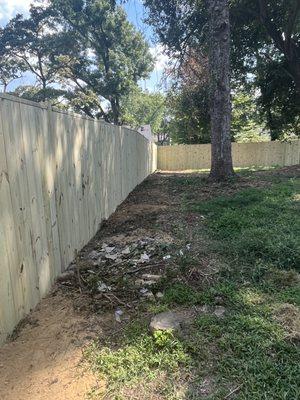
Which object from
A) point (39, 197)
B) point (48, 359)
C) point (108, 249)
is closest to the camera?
point (48, 359)

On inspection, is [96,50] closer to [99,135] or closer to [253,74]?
[253,74]

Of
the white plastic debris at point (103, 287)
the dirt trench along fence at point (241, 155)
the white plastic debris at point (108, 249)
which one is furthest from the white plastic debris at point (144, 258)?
the dirt trench along fence at point (241, 155)

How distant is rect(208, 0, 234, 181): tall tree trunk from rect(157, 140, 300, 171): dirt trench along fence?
10.2 meters

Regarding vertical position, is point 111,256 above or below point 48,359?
above

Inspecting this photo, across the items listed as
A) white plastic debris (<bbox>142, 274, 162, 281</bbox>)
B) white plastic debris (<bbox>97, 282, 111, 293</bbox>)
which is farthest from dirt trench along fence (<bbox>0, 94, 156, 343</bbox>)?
white plastic debris (<bbox>142, 274, 162, 281</bbox>)

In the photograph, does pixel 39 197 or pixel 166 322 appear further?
pixel 39 197

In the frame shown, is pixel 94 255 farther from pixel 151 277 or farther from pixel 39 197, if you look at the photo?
pixel 39 197

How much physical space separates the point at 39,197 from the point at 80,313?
948 mm

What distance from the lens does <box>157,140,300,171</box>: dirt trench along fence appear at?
17203mm

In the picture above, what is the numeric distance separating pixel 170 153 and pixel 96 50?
8.17m

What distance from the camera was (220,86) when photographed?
7.76m

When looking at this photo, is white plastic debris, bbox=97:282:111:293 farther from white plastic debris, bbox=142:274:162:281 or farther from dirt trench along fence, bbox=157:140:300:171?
dirt trench along fence, bbox=157:140:300:171

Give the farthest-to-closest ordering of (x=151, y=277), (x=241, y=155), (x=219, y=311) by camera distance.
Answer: (x=241, y=155)
(x=151, y=277)
(x=219, y=311)

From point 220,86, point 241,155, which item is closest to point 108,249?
point 220,86
